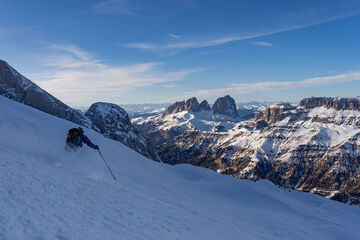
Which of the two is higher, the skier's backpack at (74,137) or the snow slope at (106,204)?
the skier's backpack at (74,137)

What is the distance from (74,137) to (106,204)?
10.7m

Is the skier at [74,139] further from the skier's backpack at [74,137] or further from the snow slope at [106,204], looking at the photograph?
the snow slope at [106,204]

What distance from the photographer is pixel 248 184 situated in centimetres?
3284

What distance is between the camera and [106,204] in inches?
497

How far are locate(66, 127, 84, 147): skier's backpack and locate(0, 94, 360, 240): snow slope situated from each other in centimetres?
85

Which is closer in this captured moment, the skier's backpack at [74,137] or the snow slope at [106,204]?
the snow slope at [106,204]

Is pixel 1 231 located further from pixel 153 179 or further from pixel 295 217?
pixel 295 217

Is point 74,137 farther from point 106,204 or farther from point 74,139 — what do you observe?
point 106,204

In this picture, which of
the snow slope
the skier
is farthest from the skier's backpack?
the snow slope

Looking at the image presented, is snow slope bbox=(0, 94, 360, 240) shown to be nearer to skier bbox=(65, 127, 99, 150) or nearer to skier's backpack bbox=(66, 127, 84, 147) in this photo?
skier bbox=(65, 127, 99, 150)

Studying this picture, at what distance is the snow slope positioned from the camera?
8.70m

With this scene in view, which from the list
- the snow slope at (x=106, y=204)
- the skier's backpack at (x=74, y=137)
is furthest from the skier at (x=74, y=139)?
the snow slope at (x=106, y=204)

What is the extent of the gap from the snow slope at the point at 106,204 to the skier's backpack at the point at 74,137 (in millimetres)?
850

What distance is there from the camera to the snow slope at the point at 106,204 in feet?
Answer: 28.6
